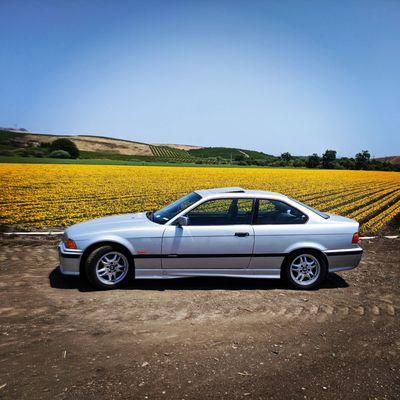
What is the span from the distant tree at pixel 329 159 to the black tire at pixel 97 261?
292 feet

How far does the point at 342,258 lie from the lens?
238 inches

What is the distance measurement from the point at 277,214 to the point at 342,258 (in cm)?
124

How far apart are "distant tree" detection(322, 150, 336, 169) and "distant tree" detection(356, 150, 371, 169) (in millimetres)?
5624

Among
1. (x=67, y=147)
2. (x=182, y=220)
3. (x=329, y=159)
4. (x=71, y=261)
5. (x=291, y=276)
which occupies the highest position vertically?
(x=329, y=159)

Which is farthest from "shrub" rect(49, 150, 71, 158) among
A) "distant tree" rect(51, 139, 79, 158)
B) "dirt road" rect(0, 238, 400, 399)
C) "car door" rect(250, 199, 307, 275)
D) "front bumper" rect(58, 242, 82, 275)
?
"car door" rect(250, 199, 307, 275)

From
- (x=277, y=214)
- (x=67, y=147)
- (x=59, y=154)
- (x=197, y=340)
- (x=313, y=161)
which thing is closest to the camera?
(x=197, y=340)

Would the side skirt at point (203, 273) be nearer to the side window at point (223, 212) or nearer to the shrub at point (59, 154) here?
the side window at point (223, 212)

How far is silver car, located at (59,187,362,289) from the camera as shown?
5691mm

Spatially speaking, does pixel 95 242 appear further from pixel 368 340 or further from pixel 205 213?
pixel 368 340

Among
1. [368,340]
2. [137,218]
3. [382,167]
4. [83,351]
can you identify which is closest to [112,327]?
[83,351]

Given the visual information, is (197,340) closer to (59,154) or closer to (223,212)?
(223,212)

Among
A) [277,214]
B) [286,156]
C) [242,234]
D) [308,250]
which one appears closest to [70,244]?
[242,234]

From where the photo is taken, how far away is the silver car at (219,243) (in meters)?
5.69

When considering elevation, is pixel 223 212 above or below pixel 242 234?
above
